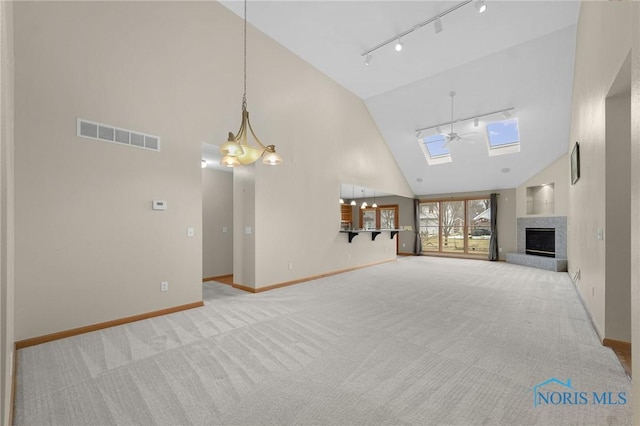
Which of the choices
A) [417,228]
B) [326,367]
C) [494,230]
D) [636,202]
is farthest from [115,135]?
[494,230]

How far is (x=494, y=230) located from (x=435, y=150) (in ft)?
11.4

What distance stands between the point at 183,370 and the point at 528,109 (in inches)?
332

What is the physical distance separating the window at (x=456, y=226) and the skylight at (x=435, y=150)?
7.19 feet

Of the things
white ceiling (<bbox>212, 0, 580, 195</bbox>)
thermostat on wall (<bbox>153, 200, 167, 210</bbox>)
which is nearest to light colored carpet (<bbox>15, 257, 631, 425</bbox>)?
thermostat on wall (<bbox>153, 200, 167, 210</bbox>)

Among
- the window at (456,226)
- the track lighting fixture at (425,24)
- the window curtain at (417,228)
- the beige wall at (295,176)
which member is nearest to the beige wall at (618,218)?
the track lighting fixture at (425,24)

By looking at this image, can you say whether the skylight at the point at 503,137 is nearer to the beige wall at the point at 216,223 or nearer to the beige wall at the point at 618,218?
the beige wall at the point at 618,218

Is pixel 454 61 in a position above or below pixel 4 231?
above

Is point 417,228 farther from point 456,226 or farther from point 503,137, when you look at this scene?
point 503,137

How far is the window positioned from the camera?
32.7 feet

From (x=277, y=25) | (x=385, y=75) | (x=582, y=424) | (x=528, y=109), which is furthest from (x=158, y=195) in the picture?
(x=528, y=109)

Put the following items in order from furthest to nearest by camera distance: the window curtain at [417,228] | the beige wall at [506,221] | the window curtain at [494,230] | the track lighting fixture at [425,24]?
the window curtain at [417,228] < the window curtain at [494,230] < the beige wall at [506,221] < the track lighting fixture at [425,24]

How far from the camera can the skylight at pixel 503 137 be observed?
7.55 meters

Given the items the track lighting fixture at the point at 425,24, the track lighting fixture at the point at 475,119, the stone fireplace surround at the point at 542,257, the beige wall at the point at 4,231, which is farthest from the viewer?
the stone fireplace surround at the point at 542,257

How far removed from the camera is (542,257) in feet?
25.8
